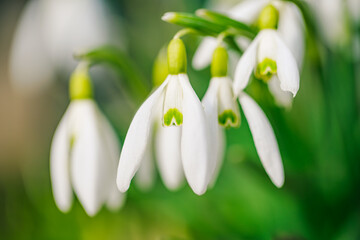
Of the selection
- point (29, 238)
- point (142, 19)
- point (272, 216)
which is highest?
point (142, 19)

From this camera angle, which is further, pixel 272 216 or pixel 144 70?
pixel 144 70

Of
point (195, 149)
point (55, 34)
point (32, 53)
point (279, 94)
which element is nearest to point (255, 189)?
point (279, 94)

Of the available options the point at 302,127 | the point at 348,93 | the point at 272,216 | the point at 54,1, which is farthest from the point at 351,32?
the point at 54,1

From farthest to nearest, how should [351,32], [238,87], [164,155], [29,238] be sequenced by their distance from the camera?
1. [29,238]
2. [351,32]
3. [164,155]
4. [238,87]

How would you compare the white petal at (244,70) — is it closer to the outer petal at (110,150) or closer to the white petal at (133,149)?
the white petal at (133,149)

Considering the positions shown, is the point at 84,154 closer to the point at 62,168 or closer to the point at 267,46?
the point at 62,168

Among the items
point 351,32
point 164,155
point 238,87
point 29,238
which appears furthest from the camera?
point 29,238

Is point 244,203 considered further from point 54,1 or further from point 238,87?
point 54,1

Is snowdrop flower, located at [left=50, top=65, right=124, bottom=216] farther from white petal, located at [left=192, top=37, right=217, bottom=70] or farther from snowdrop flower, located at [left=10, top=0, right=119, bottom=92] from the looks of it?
snowdrop flower, located at [left=10, top=0, right=119, bottom=92]
